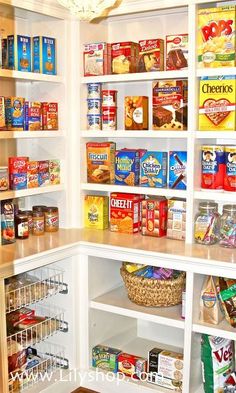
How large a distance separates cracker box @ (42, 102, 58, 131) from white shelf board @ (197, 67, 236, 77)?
0.77 meters

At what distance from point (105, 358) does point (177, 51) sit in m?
1.55

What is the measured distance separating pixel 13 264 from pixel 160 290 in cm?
70

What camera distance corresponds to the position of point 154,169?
2477 mm

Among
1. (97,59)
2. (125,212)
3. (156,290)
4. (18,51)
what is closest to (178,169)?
(125,212)

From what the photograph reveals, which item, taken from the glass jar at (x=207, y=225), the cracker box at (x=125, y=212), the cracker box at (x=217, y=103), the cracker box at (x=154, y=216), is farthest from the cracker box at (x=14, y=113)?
the glass jar at (x=207, y=225)

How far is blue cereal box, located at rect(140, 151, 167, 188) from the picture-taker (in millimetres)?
2463

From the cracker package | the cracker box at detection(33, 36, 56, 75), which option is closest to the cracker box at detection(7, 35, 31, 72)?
the cracker box at detection(33, 36, 56, 75)

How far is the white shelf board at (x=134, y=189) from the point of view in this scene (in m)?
2.35

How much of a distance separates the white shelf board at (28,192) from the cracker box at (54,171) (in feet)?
0.12

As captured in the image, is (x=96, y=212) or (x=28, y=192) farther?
(x=96, y=212)

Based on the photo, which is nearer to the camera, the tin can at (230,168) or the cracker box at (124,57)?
the tin can at (230,168)

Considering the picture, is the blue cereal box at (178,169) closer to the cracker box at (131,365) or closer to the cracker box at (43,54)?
the cracker box at (43,54)

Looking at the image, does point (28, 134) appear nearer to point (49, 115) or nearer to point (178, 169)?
point (49, 115)

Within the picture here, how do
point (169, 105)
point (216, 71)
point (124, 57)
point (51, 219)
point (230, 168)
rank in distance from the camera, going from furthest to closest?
point (51, 219) < point (124, 57) < point (169, 105) < point (230, 168) < point (216, 71)
